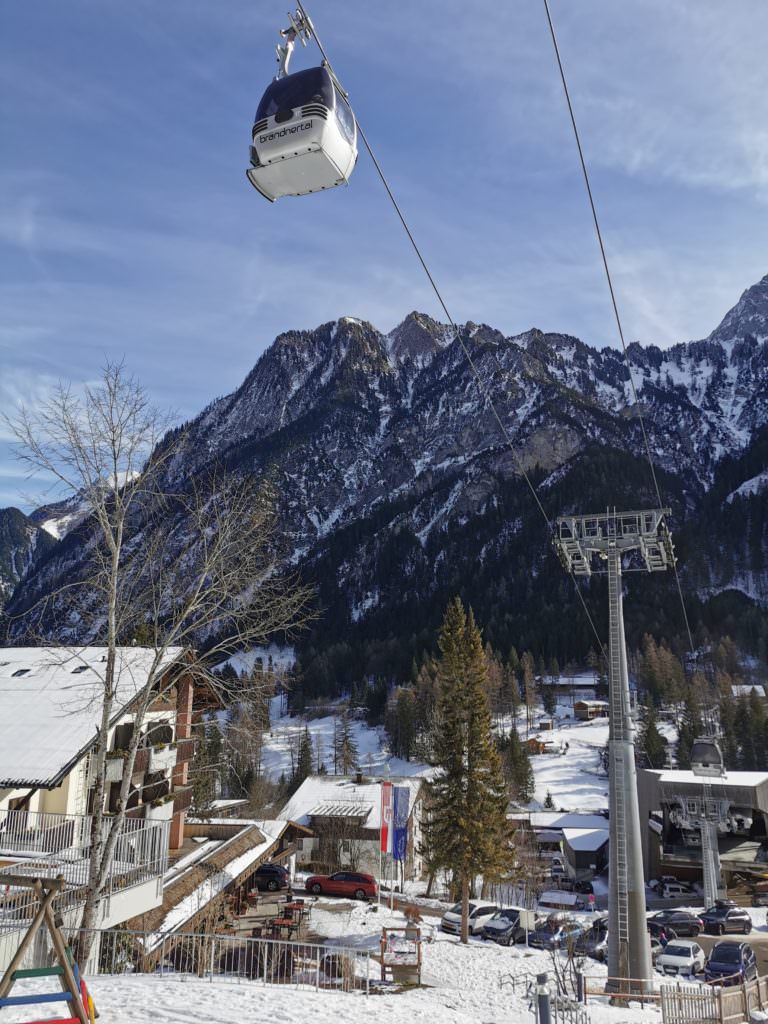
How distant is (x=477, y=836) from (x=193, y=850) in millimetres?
14020

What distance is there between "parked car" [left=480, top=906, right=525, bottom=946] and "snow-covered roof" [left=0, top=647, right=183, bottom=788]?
1959cm

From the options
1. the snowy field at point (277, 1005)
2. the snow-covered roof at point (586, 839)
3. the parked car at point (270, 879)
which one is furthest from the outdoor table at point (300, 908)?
the snow-covered roof at point (586, 839)

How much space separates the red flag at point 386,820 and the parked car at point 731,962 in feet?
46.8

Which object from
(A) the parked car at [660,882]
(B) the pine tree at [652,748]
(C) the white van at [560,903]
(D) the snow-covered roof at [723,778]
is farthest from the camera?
(B) the pine tree at [652,748]

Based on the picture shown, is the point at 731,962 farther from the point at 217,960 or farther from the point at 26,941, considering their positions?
the point at 26,941

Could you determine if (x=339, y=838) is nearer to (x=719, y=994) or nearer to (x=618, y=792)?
(x=618, y=792)

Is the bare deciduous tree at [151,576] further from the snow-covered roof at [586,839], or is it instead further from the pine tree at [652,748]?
the pine tree at [652,748]

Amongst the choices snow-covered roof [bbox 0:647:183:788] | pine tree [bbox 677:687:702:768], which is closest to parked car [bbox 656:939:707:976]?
snow-covered roof [bbox 0:647:183:788]

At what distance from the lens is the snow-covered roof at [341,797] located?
52250 mm

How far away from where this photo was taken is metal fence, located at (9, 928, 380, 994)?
14.0 m

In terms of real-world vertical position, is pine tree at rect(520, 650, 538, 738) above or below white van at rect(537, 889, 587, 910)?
above

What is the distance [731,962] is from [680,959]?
1.92m

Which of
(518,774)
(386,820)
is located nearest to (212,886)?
(386,820)

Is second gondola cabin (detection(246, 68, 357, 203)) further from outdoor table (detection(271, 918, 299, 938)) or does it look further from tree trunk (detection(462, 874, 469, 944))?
tree trunk (detection(462, 874, 469, 944))
